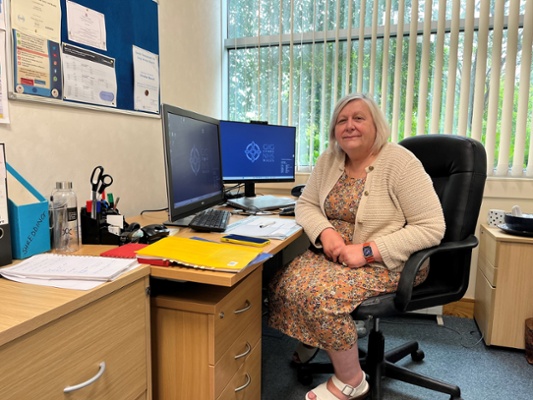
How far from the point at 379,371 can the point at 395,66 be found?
1.81m

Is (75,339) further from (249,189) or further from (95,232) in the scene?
(249,189)

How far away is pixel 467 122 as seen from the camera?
234 cm

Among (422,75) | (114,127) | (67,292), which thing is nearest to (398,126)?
(422,75)

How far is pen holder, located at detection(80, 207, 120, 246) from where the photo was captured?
3.92 feet

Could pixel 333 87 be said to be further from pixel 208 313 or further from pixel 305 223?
pixel 208 313

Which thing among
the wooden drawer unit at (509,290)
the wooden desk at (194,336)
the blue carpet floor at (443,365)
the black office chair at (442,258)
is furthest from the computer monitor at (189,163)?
the wooden drawer unit at (509,290)

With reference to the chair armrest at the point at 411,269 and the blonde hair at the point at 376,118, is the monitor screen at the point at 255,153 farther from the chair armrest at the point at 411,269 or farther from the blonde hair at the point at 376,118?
the chair armrest at the point at 411,269

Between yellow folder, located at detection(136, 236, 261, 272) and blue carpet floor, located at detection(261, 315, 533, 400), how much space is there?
831 millimetres

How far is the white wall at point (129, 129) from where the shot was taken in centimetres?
133

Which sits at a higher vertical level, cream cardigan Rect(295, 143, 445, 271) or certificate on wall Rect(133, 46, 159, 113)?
certificate on wall Rect(133, 46, 159, 113)

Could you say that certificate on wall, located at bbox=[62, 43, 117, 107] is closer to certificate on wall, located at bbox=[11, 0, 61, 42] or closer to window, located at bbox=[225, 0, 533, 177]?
certificate on wall, located at bbox=[11, 0, 61, 42]

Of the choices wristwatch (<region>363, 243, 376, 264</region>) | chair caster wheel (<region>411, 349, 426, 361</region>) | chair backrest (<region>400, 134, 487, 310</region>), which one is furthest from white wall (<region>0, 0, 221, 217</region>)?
chair caster wheel (<region>411, 349, 426, 361</region>)

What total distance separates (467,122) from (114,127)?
203 cm

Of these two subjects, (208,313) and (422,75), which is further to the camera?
(422,75)
